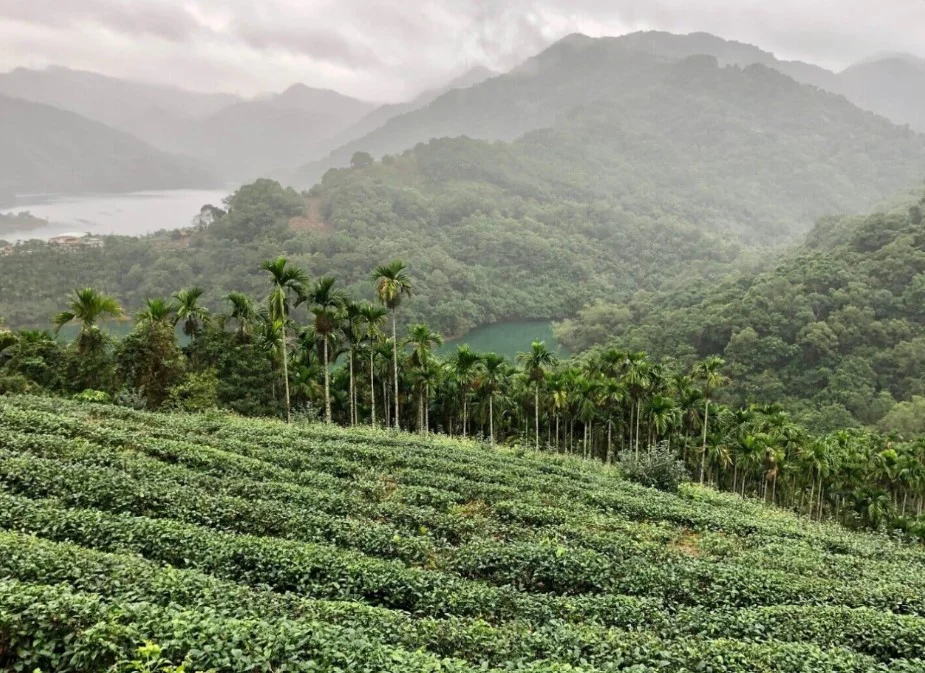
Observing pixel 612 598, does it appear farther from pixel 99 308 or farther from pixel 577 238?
pixel 577 238

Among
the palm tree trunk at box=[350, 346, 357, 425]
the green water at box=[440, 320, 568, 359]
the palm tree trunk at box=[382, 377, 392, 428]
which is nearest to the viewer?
the palm tree trunk at box=[350, 346, 357, 425]

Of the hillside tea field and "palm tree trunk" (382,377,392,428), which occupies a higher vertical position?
the hillside tea field

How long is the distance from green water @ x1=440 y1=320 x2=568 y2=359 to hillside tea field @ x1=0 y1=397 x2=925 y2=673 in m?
83.6

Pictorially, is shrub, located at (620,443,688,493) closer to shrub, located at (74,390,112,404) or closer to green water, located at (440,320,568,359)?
shrub, located at (74,390,112,404)

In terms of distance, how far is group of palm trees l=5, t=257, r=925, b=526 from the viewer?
36.9 m

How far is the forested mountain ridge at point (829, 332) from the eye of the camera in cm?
6259

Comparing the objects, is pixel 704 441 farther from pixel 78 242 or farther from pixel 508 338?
pixel 78 242

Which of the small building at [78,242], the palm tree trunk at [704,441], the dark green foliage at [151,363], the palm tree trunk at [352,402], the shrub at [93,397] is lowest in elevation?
the palm tree trunk at [704,441]

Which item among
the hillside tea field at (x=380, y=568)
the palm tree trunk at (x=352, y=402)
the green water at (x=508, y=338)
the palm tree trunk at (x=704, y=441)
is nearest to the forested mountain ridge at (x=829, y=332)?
the green water at (x=508, y=338)

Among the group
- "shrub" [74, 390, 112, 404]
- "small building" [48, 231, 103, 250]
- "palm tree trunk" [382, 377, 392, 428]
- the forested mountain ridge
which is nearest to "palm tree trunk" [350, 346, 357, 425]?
"palm tree trunk" [382, 377, 392, 428]

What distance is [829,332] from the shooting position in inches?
2766

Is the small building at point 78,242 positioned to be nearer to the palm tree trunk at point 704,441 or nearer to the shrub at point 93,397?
the shrub at point 93,397

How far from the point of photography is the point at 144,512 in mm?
14023

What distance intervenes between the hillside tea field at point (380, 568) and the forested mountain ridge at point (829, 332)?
46.0 metres
